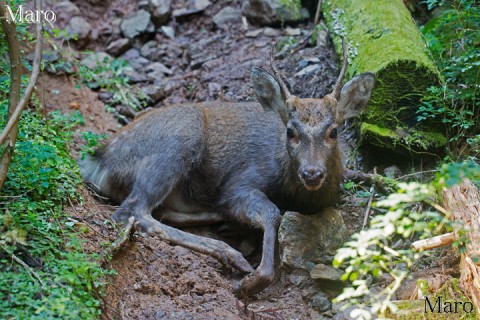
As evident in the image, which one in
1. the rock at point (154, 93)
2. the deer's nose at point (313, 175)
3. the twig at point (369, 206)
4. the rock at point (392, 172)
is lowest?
the twig at point (369, 206)

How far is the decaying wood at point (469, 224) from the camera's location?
4.68 metres

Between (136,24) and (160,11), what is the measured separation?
481 millimetres

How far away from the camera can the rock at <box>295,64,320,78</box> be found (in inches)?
347

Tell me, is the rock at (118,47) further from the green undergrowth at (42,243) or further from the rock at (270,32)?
the green undergrowth at (42,243)

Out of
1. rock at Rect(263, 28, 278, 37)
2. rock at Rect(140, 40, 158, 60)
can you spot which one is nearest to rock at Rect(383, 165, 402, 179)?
rock at Rect(263, 28, 278, 37)

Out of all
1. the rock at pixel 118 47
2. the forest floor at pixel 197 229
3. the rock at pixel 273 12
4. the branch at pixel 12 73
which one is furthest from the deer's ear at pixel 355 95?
the rock at pixel 118 47

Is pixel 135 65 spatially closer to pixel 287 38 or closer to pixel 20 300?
pixel 287 38

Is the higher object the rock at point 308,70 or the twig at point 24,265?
the rock at point 308,70

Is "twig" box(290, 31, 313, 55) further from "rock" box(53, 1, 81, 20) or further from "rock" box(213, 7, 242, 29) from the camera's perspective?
"rock" box(53, 1, 81, 20)

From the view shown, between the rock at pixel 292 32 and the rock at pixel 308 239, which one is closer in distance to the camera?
the rock at pixel 308 239

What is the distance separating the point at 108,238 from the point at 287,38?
17.4ft

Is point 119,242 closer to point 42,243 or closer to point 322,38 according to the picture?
point 42,243

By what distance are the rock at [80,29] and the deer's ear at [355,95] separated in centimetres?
536

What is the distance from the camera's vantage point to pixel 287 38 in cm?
990
